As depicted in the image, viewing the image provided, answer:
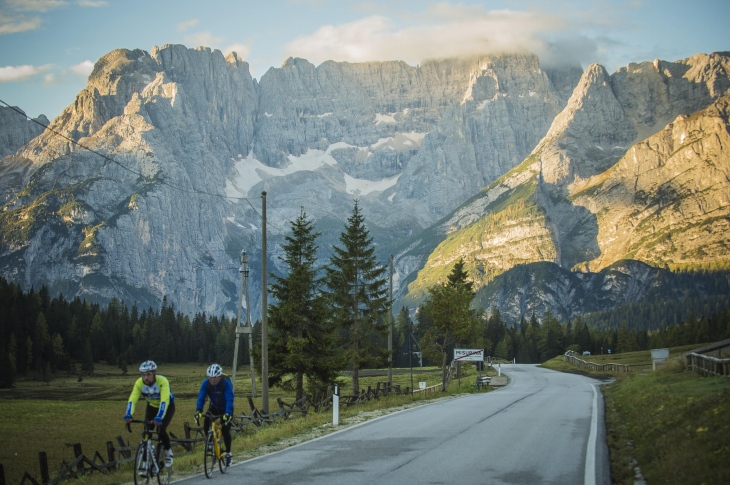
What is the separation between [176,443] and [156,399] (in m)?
14.0

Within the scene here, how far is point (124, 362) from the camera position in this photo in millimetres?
127562

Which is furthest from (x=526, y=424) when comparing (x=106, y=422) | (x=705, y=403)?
(x=106, y=422)

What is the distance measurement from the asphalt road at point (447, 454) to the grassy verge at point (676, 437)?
67 cm

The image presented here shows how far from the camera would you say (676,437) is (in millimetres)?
15789

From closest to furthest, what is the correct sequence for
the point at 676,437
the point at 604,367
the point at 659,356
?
the point at 676,437 < the point at 659,356 < the point at 604,367

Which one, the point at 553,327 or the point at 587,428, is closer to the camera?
the point at 587,428

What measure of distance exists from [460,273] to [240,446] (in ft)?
185

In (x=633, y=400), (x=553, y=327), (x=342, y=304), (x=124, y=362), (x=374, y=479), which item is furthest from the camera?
(x=553, y=327)

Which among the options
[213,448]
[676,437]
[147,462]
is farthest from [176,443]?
[676,437]

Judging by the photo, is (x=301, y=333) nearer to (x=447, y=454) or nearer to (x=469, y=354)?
(x=469, y=354)

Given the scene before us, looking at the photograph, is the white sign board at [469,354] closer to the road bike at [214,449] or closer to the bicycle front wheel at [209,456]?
the road bike at [214,449]

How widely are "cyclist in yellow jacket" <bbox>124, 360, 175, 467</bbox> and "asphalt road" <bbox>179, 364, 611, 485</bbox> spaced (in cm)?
109

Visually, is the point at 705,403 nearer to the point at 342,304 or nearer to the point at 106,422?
the point at 342,304

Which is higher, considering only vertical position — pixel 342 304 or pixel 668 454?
pixel 342 304
